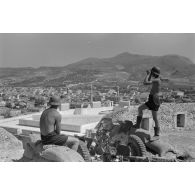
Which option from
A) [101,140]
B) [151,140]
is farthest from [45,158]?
[151,140]

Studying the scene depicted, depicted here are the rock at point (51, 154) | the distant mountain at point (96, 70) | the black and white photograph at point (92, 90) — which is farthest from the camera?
the distant mountain at point (96, 70)

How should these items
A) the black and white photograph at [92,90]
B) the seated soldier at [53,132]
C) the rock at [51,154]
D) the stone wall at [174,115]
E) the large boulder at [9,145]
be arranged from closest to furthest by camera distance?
the rock at [51,154], the seated soldier at [53,132], the black and white photograph at [92,90], the large boulder at [9,145], the stone wall at [174,115]

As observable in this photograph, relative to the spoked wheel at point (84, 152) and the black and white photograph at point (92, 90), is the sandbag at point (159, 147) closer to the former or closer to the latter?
the black and white photograph at point (92, 90)

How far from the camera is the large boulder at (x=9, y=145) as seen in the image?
307 inches

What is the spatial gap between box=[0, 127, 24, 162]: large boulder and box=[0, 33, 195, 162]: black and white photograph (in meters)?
0.02

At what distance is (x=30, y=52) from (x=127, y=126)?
3.11 m

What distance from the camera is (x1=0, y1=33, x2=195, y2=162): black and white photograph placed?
6.86 m

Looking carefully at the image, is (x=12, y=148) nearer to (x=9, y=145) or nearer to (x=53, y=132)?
(x=9, y=145)

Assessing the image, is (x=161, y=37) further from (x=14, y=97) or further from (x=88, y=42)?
(x=14, y=97)

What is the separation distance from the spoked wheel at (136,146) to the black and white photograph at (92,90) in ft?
0.07

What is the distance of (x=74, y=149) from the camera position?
6.41m

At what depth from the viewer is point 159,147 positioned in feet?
22.4

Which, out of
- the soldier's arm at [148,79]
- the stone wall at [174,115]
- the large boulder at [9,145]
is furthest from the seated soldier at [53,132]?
the stone wall at [174,115]

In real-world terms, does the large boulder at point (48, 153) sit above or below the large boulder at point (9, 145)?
above
